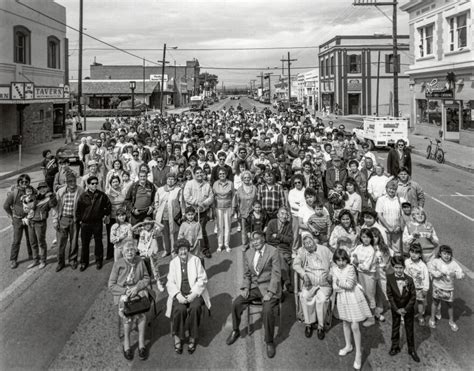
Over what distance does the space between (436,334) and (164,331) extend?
3646mm

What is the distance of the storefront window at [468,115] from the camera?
86.9 ft

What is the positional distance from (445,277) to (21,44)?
2456 centimetres

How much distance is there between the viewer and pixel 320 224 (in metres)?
7.21

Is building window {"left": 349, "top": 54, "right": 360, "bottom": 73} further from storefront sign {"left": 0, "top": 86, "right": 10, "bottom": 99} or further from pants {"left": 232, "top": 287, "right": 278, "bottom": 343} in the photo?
pants {"left": 232, "top": 287, "right": 278, "bottom": 343}

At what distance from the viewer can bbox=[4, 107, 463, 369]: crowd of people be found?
5719mm

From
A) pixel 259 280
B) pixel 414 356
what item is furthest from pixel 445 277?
pixel 259 280

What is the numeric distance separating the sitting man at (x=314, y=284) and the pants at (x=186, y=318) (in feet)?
4.56

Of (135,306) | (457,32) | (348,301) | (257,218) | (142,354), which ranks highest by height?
(457,32)

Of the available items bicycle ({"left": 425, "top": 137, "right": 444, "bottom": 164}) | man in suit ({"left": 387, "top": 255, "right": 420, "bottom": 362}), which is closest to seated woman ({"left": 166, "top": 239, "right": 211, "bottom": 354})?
man in suit ({"left": 387, "top": 255, "right": 420, "bottom": 362})

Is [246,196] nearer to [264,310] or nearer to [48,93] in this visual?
[264,310]

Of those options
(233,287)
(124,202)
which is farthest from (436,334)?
(124,202)

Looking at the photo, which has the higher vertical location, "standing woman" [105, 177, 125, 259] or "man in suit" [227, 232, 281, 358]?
"standing woman" [105, 177, 125, 259]

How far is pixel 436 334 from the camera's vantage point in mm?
6090

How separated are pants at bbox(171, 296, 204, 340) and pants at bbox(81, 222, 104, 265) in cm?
320
